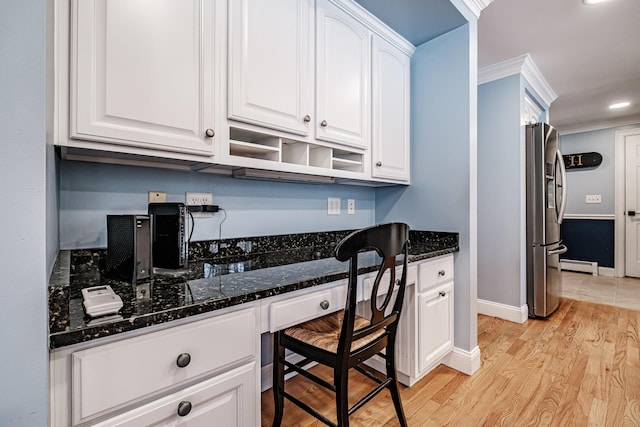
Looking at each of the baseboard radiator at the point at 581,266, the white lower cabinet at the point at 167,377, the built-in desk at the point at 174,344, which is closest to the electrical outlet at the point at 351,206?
the built-in desk at the point at 174,344

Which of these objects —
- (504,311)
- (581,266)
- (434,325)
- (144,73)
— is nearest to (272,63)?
(144,73)

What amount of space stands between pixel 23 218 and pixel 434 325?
6.14 ft

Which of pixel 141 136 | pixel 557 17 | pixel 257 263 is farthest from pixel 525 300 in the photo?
pixel 141 136

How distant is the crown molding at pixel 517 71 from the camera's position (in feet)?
9.18

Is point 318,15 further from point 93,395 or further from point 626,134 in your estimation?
point 626,134

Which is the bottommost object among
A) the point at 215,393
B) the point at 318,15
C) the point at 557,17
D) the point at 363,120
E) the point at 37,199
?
the point at 215,393

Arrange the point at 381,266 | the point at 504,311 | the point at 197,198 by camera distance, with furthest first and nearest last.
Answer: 1. the point at 504,311
2. the point at 197,198
3. the point at 381,266

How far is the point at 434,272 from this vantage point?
183 cm

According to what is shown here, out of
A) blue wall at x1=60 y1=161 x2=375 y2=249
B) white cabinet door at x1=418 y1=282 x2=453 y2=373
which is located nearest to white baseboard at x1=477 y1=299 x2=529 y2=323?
white cabinet door at x1=418 y1=282 x2=453 y2=373

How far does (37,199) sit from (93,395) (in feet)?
1.47

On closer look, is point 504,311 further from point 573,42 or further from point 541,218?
point 573,42

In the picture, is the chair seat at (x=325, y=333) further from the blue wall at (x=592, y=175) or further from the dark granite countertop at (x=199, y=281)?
the blue wall at (x=592, y=175)

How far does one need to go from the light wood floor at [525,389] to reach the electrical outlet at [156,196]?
1.18 m

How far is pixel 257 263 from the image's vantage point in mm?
1442
